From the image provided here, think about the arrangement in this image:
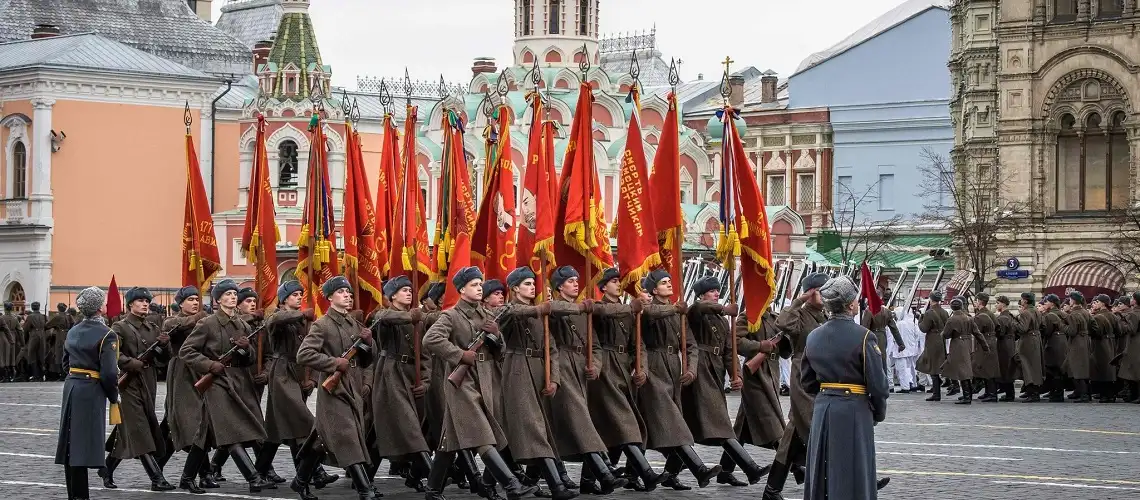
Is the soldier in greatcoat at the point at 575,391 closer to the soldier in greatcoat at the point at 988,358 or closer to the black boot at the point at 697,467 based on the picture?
the black boot at the point at 697,467

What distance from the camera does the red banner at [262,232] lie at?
19.2 m

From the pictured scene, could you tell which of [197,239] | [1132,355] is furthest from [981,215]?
[197,239]

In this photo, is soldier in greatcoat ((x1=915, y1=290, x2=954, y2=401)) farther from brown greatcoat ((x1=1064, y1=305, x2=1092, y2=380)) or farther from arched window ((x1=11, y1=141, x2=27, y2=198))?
arched window ((x1=11, y1=141, x2=27, y2=198))

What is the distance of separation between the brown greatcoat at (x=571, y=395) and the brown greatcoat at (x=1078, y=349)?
15658mm

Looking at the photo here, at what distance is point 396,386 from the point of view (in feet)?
49.6

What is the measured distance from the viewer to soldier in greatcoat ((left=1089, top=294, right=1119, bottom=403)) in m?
→ 29.3

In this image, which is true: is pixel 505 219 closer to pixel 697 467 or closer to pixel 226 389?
pixel 226 389

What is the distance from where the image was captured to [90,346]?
1483 centimetres

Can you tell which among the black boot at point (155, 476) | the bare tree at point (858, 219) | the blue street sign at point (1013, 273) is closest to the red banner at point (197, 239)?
the black boot at point (155, 476)

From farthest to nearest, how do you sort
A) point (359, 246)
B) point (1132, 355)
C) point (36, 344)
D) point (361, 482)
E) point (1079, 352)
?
point (36, 344), point (1079, 352), point (1132, 355), point (359, 246), point (361, 482)

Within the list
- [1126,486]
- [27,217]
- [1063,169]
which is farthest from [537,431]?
[27,217]

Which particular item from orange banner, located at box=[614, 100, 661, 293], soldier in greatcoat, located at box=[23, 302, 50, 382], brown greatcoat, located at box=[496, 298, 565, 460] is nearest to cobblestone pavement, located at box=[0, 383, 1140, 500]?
brown greatcoat, located at box=[496, 298, 565, 460]

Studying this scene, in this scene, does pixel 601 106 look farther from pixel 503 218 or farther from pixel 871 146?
pixel 503 218

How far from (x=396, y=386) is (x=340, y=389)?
1.72 ft
